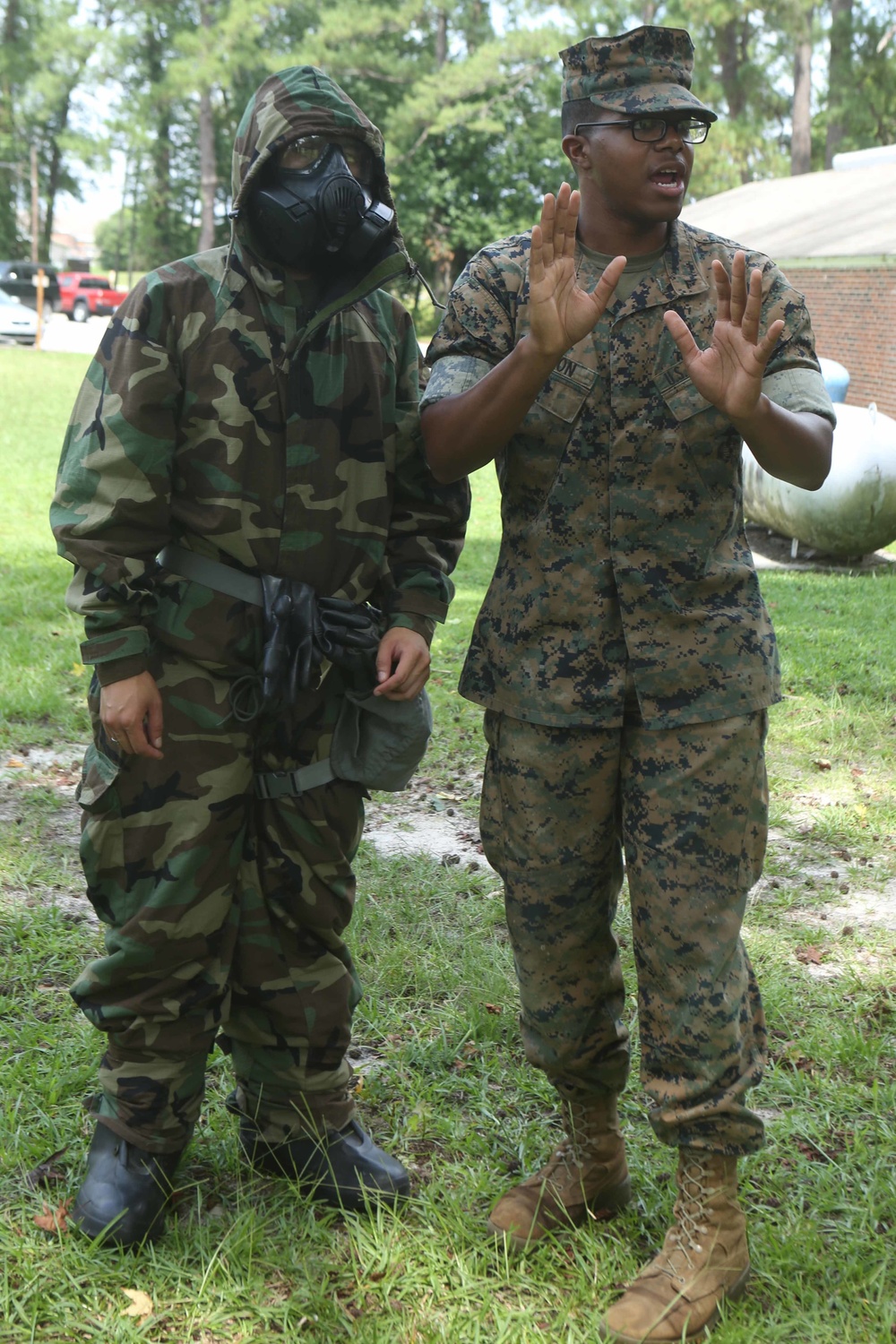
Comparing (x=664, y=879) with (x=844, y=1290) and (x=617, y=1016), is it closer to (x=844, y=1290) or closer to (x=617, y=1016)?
(x=617, y=1016)

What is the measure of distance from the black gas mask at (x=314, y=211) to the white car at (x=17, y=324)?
102ft

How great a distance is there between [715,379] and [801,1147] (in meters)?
1.87

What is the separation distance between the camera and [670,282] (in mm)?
2617

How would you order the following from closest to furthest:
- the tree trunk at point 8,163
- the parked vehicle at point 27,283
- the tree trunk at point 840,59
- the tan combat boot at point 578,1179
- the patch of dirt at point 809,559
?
the tan combat boot at point 578,1179 → the patch of dirt at point 809,559 → the tree trunk at point 840,59 → the parked vehicle at point 27,283 → the tree trunk at point 8,163

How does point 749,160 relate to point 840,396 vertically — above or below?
above

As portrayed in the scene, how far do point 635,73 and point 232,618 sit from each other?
50.1 inches

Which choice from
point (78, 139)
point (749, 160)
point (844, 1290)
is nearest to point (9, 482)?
point (844, 1290)

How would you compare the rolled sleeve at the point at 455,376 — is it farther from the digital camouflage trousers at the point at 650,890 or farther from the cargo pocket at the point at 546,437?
the digital camouflage trousers at the point at 650,890

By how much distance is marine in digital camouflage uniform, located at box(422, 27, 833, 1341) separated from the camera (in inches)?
101

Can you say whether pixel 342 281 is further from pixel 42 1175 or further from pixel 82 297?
pixel 82 297

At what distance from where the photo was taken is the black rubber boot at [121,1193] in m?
2.75

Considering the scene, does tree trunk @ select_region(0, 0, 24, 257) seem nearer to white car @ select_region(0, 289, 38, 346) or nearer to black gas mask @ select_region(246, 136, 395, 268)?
white car @ select_region(0, 289, 38, 346)

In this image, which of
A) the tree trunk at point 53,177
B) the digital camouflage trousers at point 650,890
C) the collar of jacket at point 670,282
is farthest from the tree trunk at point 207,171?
the digital camouflage trousers at point 650,890

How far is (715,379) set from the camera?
7.91ft
